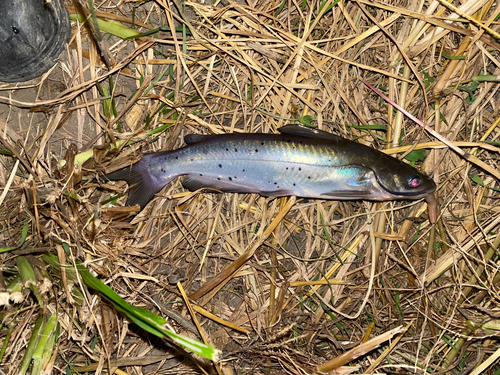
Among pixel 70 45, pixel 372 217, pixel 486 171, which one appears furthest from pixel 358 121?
pixel 70 45

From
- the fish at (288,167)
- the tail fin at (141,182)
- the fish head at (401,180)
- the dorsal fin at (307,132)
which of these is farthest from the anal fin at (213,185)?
the fish head at (401,180)

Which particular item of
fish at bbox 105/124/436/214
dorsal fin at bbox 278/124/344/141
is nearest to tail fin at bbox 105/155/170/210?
fish at bbox 105/124/436/214

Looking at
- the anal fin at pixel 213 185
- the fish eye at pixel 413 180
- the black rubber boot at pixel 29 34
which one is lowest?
the fish eye at pixel 413 180

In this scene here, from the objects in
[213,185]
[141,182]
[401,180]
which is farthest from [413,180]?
[141,182]

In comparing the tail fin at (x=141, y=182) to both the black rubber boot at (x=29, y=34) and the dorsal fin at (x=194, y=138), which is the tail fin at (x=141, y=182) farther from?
the black rubber boot at (x=29, y=34)

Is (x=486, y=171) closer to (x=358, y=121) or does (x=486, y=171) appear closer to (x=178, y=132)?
(x=358, y=121)

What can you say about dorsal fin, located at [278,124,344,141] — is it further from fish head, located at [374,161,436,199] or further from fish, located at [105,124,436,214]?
fish head, located at [374,161,436,199]
